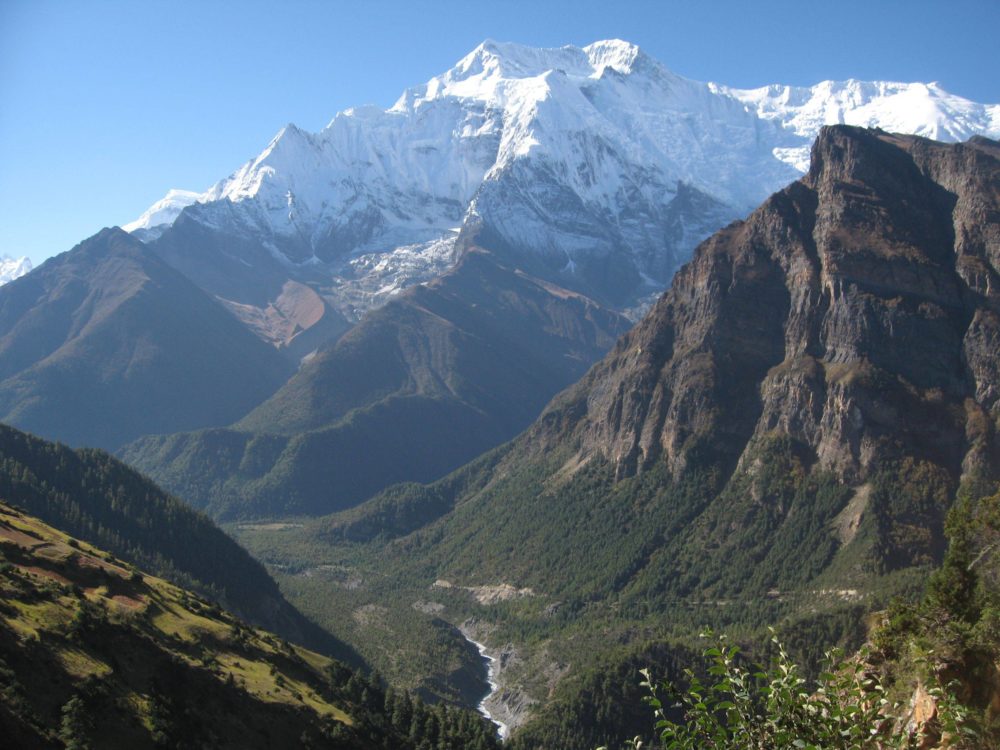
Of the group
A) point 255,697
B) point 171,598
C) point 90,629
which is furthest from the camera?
point 171,598

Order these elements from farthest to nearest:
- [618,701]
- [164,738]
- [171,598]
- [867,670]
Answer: [618,701] < [171,598] < [164,738] < [867,670]

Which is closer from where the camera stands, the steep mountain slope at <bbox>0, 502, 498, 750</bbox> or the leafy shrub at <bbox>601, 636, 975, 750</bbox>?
the leafy shrub at <bbox>601, 636, 975, 750</bbox>

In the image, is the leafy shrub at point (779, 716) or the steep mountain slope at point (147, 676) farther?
the steep mountain slope at point (147, 676)

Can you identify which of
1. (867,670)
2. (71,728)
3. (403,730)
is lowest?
(403,730)

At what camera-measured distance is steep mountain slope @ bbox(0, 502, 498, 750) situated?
93.9 meters

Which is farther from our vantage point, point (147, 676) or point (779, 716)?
point (147, 676)

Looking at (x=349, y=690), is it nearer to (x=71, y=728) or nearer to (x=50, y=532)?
(x=50, y=532)

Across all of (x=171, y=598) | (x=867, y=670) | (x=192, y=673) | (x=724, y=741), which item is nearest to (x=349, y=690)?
(x=171, y=598)

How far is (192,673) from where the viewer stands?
115875 millimetres

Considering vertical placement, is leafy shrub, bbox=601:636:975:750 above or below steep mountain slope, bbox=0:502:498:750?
above

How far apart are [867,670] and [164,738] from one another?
6777cm

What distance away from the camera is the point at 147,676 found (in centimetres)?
10894

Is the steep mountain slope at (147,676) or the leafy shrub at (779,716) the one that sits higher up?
the leafy shrub at (779,716)

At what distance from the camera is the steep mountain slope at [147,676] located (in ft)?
308
